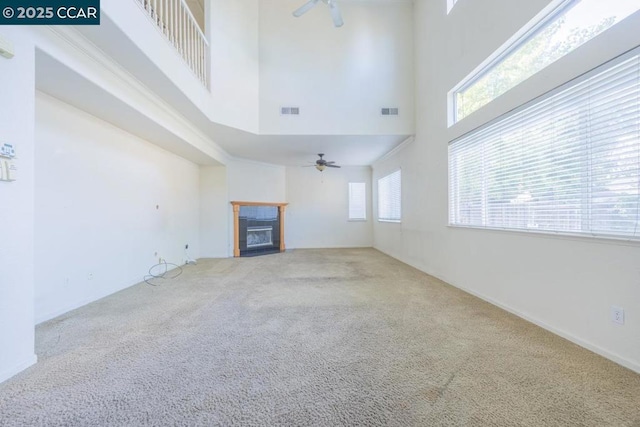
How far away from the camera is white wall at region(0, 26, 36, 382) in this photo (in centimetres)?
172

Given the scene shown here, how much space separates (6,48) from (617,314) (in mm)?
4409

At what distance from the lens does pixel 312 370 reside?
182 centimetres

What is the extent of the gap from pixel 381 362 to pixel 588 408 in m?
1.10

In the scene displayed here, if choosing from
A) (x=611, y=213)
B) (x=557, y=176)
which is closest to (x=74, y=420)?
(x=611, y=213)

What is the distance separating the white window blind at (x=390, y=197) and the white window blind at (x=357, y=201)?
31.6 inches

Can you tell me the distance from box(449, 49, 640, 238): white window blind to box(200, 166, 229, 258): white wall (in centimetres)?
542

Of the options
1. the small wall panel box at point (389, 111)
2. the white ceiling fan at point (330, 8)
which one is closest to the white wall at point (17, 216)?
the white ceiling fan at point (330, 8)

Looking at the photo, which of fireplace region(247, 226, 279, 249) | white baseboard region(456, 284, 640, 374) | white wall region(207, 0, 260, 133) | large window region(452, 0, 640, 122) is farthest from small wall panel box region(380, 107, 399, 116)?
fireplace region(247, 226, 279, 249)

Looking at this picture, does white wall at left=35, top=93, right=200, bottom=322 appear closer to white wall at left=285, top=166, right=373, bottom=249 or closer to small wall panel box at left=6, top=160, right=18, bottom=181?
small wall panel box at left=6, top=160, right=18, bottom=181

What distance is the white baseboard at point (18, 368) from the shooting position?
170cm

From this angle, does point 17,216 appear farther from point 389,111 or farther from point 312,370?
point 389,111

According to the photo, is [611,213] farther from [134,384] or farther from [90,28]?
[90,28]

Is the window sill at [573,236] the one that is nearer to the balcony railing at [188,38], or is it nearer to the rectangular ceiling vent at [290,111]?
the rectangular ceiling vent at [290,111]

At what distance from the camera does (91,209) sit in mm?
3432
